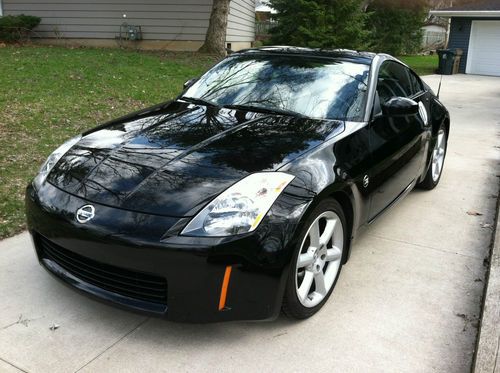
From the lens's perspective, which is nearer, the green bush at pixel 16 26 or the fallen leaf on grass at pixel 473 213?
the fallen leaf on grass at pixel 473 213

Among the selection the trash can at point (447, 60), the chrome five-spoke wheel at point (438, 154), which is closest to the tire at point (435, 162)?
the chrome five-spoke wheel at point (438, 154)

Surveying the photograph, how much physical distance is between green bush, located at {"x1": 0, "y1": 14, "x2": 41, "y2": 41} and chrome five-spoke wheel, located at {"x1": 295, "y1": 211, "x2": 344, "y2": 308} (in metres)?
14.9

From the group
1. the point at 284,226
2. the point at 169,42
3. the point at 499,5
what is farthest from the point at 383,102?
the point at 499,5

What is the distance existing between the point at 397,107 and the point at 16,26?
573 inches

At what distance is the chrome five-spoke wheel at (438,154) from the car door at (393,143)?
26.1 inches

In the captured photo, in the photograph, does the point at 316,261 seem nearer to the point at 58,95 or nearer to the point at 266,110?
the point at 266,110

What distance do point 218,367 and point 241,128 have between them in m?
1.47

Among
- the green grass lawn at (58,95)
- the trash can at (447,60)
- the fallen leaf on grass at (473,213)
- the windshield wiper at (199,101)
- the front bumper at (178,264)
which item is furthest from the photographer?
the trash can at (447,60)

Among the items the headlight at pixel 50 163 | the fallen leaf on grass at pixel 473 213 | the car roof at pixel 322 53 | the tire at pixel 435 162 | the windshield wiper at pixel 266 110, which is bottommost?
the fallen leaf on grass at pixel 473 213

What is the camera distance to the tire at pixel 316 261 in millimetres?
2637

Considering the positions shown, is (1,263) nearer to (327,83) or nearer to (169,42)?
(327,83)

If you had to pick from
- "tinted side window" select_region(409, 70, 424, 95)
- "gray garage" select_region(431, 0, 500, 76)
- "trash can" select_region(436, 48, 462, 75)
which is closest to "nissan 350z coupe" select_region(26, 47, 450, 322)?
"tinted side window" select_region(409, 70, 424, 95)

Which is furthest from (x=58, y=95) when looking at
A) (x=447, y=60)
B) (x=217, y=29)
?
(x=447, y=60)

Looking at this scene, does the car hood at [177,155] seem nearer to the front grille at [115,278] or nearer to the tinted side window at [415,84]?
the front grille at [115,278]
